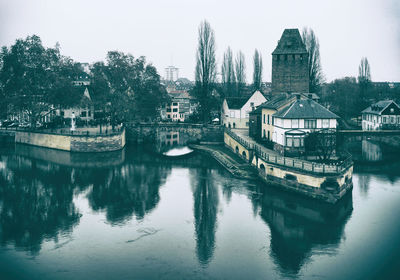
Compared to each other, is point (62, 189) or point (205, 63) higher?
point (205, 63)

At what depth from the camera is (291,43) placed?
63375mm

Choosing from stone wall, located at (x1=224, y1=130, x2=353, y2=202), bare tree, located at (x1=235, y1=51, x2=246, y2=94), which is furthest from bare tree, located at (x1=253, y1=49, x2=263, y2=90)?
stone wall, located at (x1=224, y1=130, x2=353, y2=202)

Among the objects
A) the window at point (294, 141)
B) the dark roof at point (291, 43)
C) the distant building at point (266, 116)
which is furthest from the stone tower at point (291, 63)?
the window at point (294, 141)

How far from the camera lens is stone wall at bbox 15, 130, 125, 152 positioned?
64.1 m

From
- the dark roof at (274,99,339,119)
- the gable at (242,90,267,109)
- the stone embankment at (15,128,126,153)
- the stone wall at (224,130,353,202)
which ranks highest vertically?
the gable at (242,90,267,109)

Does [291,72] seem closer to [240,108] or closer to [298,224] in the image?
[240,108]

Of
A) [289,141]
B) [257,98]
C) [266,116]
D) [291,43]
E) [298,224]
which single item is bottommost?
[298,224]

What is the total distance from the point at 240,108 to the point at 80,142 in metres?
32.8

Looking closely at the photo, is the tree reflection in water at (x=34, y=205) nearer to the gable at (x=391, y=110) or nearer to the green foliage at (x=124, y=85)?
the green foliage at (x=124, y=85)

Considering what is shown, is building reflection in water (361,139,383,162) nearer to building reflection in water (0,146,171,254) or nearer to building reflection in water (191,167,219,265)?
building reflection in water (191,167,219,265)

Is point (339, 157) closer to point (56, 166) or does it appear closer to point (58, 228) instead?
point (58, 228)

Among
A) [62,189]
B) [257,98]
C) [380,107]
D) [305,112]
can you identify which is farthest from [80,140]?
[380,107]

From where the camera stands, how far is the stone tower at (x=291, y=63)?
63094 mm

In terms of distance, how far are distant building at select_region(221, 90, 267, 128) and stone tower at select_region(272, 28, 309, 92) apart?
12727 mm
